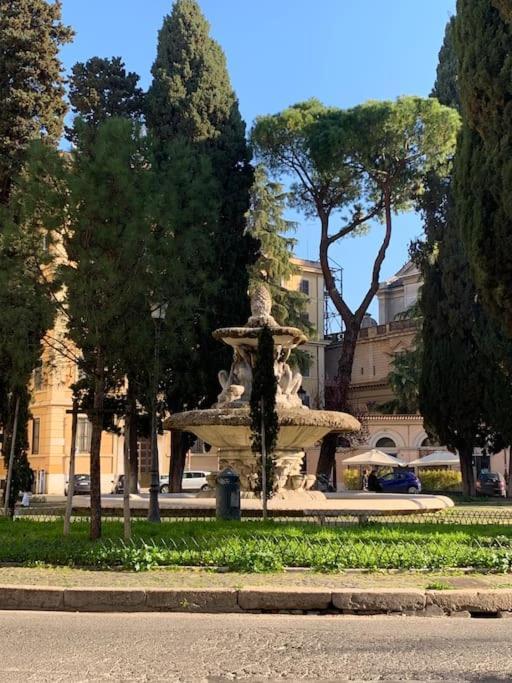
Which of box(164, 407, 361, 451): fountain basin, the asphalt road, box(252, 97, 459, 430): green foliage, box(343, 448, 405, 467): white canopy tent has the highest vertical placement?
box(252, 97, 459, 430): green foliage

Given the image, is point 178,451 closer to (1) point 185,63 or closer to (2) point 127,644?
(1) point 185,63

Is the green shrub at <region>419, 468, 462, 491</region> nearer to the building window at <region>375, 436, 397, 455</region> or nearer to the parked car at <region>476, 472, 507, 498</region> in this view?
the parked car at <region>476, 472, 507, 498</region>

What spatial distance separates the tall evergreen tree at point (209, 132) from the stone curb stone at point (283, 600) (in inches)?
821

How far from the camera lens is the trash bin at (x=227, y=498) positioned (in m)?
14.4

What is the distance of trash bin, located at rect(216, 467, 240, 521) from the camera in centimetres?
1438

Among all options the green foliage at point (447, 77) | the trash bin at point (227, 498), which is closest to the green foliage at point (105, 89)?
the green foliage at point (447, 77)

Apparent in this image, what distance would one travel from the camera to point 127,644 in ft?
21.1

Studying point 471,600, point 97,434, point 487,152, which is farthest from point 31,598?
point 487,152

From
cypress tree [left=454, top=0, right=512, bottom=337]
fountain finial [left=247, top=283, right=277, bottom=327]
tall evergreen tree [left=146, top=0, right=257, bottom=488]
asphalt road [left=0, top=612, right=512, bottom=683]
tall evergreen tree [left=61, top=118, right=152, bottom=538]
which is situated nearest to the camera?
asphalt road [left=0, top=612, right=512, bottom=683]

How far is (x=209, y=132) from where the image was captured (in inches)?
1250

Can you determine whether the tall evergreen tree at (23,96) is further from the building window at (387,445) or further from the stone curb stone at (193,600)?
the building window at (387,445)

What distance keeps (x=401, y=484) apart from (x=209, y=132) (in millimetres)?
17294

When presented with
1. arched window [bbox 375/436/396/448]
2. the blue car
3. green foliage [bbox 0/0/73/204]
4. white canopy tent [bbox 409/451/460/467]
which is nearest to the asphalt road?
green foliage [bbox 0/0/73/204]

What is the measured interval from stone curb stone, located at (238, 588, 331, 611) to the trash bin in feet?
20.9
